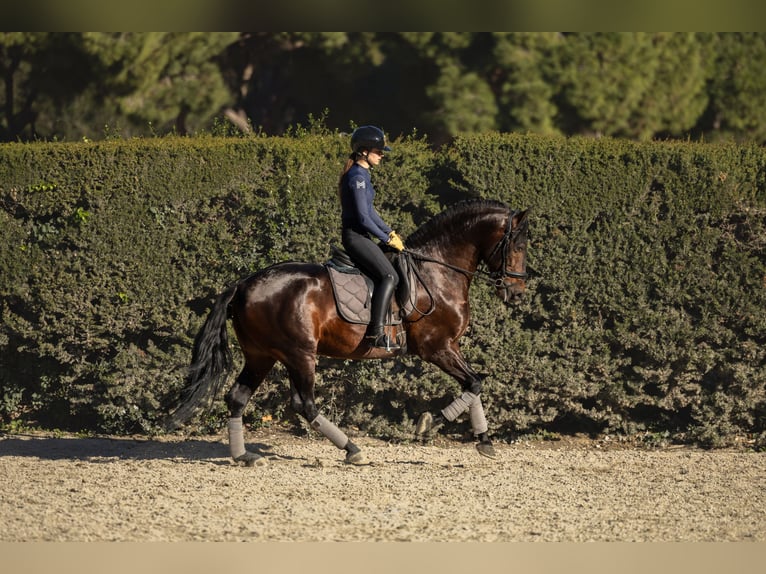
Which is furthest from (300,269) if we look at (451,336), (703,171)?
(703,171)

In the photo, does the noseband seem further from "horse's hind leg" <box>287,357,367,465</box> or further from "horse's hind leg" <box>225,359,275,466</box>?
"horse's hind leg" <box>225,359,275,466</box>

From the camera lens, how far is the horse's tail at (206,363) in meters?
8.95

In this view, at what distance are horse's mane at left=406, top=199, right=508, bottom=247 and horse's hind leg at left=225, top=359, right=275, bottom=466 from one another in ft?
5.40

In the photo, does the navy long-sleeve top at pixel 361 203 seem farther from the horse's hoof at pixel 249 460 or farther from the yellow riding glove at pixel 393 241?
the horse's hoof at pixel 249 460

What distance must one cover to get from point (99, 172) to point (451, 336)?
3.76 m

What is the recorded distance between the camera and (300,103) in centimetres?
2303

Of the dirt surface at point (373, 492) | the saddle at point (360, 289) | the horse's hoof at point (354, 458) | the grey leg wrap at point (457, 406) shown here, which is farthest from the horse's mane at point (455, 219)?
the dirt surface at point (373, 492)

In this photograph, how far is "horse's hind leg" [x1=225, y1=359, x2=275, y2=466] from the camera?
917cm

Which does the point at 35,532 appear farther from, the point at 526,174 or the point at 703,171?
the point at 703,171

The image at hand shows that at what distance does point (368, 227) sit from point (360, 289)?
1.75ft

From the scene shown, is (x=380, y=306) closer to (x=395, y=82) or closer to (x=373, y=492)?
(x=373, y=492)

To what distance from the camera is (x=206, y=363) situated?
9.06 m

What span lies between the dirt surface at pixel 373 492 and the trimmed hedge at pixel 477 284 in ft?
2.17

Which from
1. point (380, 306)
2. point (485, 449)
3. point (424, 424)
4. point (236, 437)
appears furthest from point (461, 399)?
point (236, 437)
